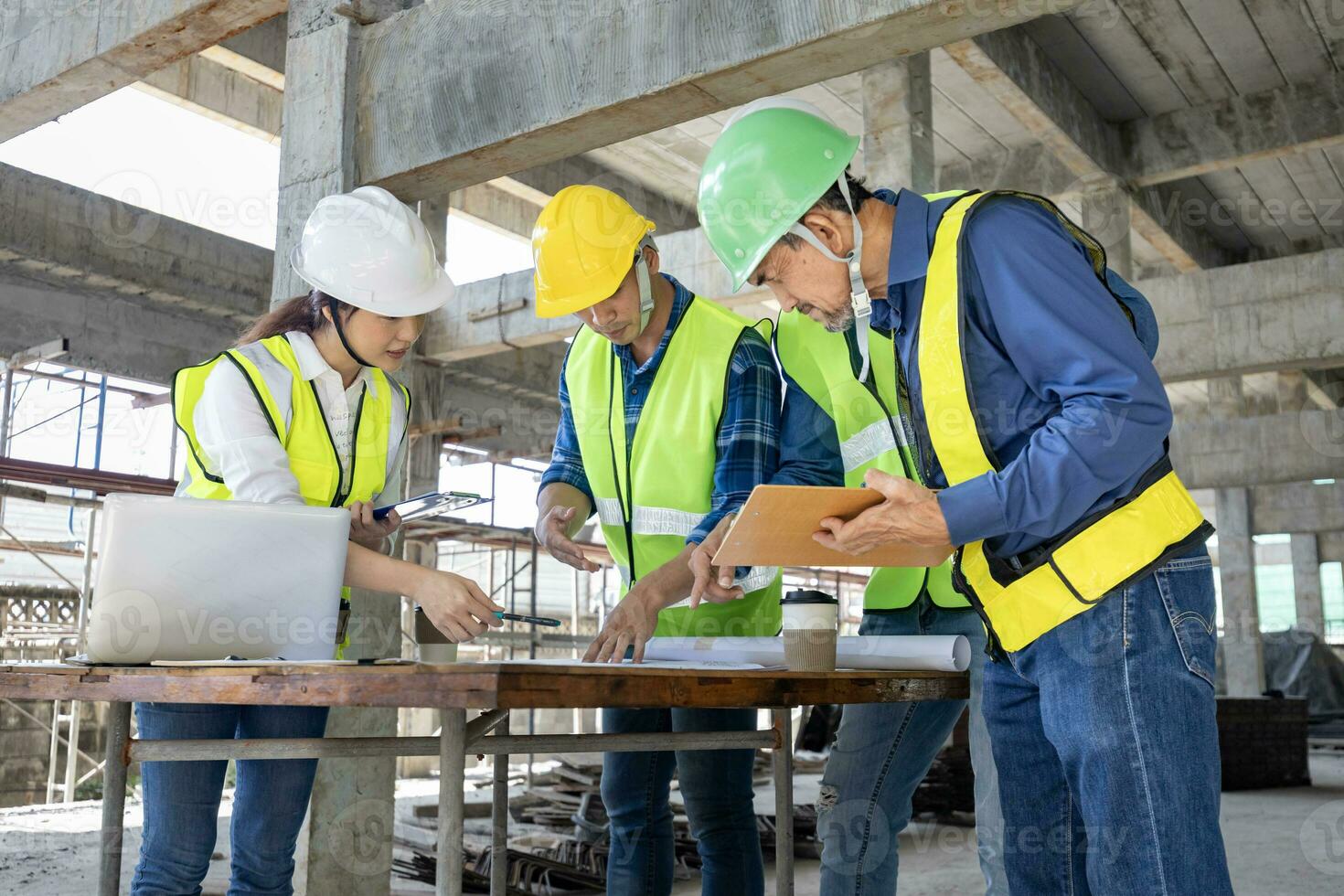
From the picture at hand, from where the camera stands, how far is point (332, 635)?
2.22m

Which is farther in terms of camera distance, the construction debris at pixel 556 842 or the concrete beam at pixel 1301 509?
the concrete beam at pixel 1301 509

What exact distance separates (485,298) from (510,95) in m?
6.02

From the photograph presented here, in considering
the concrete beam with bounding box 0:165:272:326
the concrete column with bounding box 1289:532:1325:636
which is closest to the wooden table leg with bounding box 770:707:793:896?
the concrete beam with bounding box 0:165:272:326

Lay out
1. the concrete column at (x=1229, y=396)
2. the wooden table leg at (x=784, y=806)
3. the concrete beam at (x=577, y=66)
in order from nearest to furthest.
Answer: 1. the wooden table leg at (x=784, y=806)
2. the concrete beam at (x=577, y=66)
3. the concrete column at (x=1229, y=396)

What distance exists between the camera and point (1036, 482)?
5.54ft

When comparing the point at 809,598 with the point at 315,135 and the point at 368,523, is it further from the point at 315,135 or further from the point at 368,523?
the point at 315,135

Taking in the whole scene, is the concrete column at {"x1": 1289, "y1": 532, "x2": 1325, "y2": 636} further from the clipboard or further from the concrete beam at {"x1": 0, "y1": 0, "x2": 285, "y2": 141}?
the clipboard

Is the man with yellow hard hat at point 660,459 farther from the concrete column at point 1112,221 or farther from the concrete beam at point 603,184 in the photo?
the concrete beam at point 603,184

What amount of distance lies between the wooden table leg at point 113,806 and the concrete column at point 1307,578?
76.7ft

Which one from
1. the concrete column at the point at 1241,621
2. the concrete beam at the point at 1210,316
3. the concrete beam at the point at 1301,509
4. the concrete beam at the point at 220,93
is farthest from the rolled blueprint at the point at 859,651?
the concrete beam at the point at 1301,509

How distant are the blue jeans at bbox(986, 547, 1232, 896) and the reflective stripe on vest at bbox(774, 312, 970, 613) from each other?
1.06 m

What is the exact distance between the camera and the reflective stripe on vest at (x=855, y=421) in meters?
2.90

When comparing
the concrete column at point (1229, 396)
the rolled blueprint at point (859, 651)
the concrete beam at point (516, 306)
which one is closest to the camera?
the rolled blueprint at point (859, 651)

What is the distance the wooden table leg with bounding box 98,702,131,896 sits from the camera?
232 centimetres
